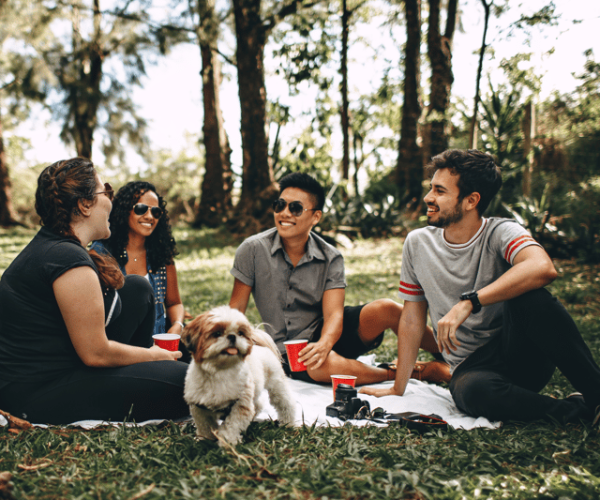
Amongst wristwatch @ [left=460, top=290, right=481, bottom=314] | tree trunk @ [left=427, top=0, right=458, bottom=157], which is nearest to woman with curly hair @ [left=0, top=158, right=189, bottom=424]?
wristwatch @ [left=460, top=290, right=481, bottom=314]

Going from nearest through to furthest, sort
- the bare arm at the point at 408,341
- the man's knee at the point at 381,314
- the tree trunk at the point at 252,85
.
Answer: the bare arm at the point at 408,341 < the man's knee at the point at 381,314 < the tree trunk at the point at 252,85

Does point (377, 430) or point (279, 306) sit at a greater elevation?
point (279, 306)

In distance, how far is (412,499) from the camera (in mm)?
1891

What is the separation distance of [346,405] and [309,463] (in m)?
0.84

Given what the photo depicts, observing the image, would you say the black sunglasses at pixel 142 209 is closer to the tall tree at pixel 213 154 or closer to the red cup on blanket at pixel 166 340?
the red cup on blanket at pixel 166 340

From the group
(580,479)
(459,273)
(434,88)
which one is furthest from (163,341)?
(434,88)

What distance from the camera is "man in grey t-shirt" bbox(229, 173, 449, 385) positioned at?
3.71 m

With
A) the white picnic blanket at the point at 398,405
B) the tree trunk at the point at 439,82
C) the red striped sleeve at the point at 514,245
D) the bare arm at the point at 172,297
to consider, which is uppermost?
the tree trunk at the point at 439,82

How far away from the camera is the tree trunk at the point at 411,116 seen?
1460 cm

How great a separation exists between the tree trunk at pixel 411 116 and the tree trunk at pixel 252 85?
5295 mm

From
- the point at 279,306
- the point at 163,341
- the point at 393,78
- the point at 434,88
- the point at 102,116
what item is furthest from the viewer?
the point at 393,78

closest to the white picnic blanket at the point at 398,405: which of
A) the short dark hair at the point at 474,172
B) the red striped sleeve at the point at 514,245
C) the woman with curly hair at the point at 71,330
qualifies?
the woman with curly hair at the point at 71,330

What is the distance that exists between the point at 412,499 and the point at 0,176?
65.6 feet

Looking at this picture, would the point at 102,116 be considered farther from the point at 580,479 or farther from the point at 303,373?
the point at 580,479
